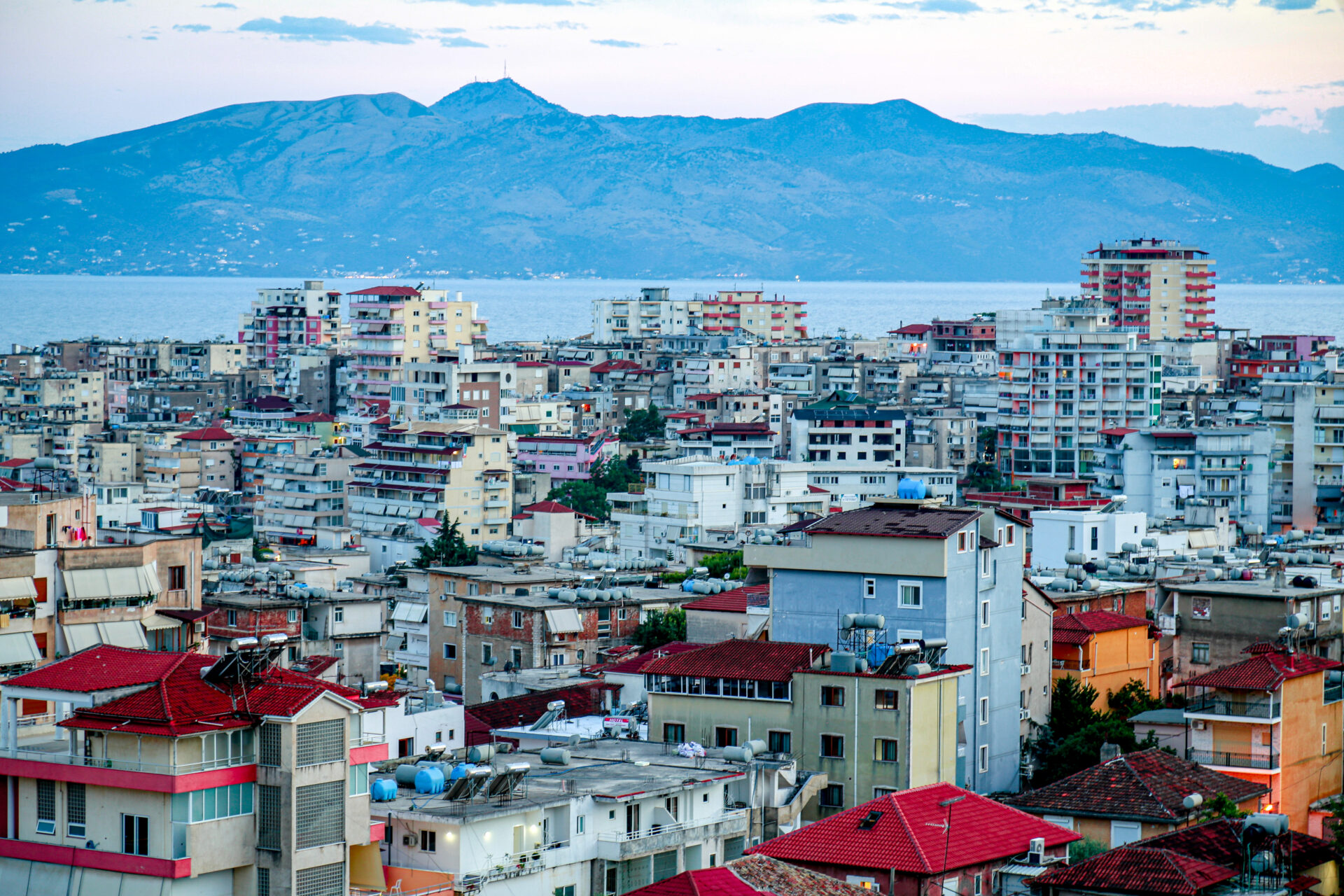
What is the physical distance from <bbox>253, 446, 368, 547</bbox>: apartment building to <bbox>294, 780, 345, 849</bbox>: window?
53217 mm

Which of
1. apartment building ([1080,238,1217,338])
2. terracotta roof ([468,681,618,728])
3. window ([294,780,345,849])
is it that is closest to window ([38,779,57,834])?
window ([294,780,345,849])

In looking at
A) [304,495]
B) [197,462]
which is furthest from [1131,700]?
[197,462]

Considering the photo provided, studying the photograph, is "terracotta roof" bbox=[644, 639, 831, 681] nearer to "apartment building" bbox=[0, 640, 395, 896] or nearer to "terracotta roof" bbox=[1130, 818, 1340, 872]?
"terracotta roof" bbox=[1130, 818, 1340, 872]

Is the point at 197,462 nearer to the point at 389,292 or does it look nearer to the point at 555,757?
the point at 389,292

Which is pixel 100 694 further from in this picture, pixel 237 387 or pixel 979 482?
pixel 237 387

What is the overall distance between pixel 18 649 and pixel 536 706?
26.8 ft

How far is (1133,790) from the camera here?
2294 centimetres

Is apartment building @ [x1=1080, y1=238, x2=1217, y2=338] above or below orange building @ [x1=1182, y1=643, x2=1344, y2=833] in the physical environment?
above

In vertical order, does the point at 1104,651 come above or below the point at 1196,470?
below

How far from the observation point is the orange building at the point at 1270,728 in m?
26.0

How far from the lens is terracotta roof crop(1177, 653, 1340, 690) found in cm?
2614

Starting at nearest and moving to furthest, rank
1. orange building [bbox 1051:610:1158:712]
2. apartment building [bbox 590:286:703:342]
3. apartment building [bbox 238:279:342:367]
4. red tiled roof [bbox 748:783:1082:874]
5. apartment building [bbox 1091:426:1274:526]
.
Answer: red tiled roof [bbox 748:783:1082:874]
orange building [bbox 1051:610:1158:712]
apartment building [bbox 1091:426:1274:526]
apartment building [bbox 238:279:342:367]
apartment building [bbox 590:286:703:342]

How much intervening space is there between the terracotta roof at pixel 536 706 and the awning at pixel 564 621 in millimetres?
4778

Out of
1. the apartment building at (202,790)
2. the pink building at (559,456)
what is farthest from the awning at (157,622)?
the pink building at (559,456)
